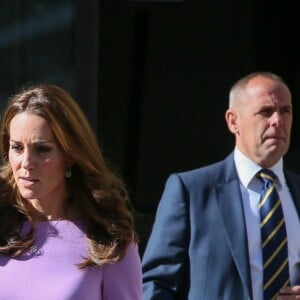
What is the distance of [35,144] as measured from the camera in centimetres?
309

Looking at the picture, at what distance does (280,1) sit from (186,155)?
117cm

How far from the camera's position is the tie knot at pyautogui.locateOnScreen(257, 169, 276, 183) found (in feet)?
13.4

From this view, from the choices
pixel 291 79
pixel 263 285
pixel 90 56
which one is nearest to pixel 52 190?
pixel 263 285

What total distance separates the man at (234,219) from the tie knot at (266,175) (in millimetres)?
12

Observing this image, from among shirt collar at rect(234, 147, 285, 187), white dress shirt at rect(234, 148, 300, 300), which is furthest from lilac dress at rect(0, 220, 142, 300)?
shirt collar at rect(234, 147, 285, 187)

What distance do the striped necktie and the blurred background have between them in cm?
238

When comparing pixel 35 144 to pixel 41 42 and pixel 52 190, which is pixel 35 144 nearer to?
pixel 52 190

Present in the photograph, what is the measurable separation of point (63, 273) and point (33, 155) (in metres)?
0.37

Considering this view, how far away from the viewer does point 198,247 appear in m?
3.90

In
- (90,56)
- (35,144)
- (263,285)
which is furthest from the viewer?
(90,56)

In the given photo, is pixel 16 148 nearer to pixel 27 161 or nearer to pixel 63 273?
pixel 27 161

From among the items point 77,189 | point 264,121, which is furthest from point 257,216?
point 77,189

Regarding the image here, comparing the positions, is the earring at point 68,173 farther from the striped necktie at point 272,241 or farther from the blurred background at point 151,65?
the blurred background at point 151,65

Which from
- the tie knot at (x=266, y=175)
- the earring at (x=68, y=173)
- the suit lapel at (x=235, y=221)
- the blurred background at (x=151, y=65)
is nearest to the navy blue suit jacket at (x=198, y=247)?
the suit lapel at (x=235, y=221)
